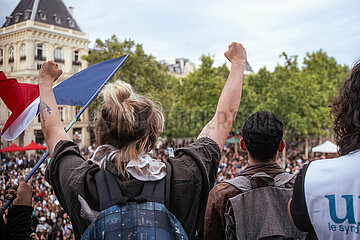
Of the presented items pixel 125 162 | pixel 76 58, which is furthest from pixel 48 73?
pixel 76 58

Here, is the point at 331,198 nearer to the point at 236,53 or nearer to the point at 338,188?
the point at 338,188

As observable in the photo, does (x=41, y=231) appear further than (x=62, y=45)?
No

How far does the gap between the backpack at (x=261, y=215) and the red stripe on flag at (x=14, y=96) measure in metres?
2.46

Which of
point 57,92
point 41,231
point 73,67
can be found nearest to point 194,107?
point 73,67

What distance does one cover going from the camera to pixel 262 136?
7.86 feet

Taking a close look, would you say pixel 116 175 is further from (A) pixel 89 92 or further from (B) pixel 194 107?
(B) pixel 194 107

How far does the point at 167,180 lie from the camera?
58.0 inches

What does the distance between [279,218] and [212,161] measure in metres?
0.81

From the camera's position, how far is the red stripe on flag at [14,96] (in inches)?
127

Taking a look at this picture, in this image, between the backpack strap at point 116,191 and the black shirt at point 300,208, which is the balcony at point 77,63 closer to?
the backpack strap at point 116,191

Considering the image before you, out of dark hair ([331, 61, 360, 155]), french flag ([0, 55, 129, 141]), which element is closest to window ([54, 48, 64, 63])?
french flag ([0, 55, 129, 141])

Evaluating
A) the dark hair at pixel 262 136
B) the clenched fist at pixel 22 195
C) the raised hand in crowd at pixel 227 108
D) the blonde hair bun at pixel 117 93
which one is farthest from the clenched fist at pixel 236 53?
the clenched fist at pixel 22 195

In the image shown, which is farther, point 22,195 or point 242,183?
point 242,183

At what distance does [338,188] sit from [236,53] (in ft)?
3.49
